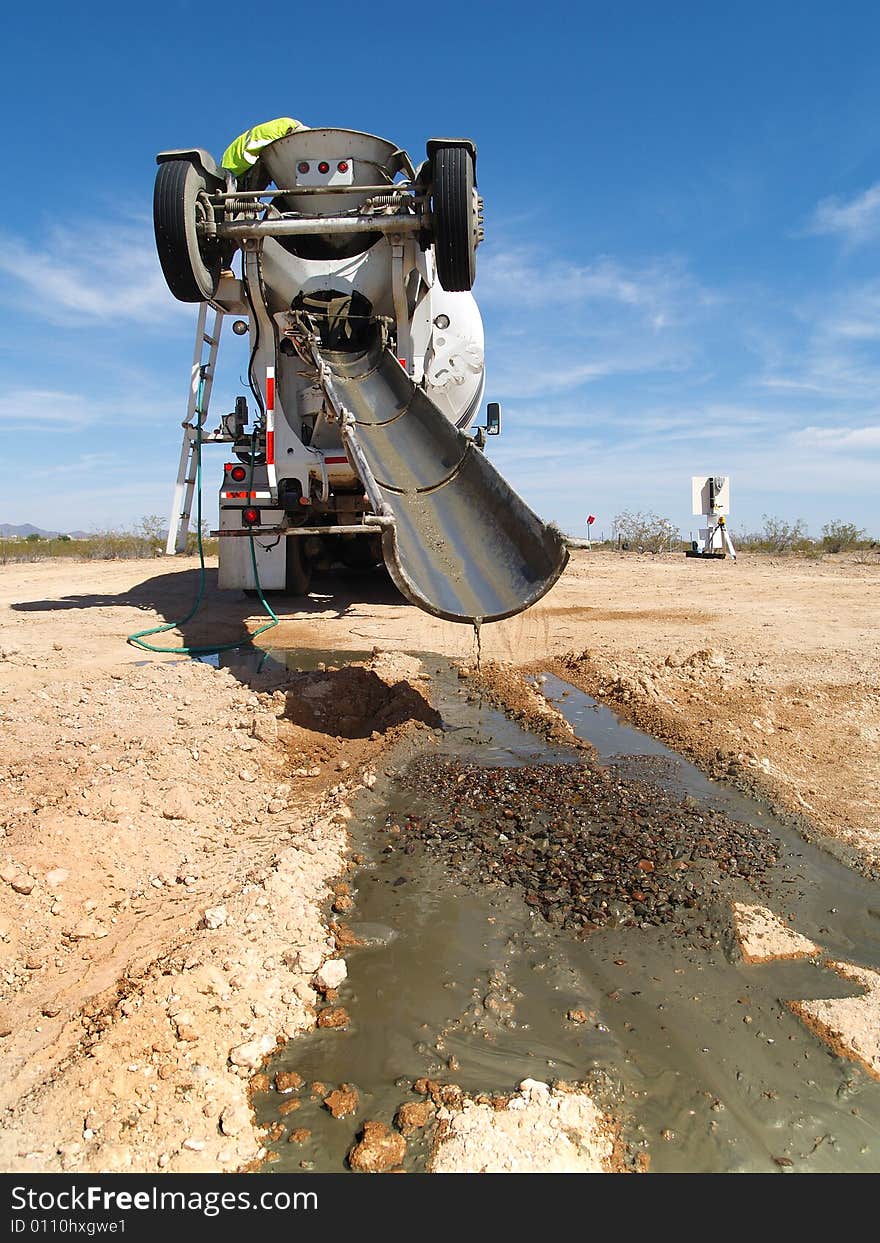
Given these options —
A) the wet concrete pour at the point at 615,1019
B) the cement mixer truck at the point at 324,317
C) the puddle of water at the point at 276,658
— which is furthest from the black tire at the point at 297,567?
the wet concrete pour at the point at 615,1019

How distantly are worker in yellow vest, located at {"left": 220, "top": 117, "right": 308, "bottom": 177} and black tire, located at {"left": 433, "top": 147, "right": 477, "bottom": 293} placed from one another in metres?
1.82

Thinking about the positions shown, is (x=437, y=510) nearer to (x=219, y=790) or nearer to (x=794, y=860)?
(x=219, y=790)

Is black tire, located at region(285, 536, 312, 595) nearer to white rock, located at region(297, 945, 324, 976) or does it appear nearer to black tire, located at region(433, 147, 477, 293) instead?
black tire, located at region(433, 147, 477, 293)

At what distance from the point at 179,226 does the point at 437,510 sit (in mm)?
3522

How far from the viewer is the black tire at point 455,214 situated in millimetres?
6375

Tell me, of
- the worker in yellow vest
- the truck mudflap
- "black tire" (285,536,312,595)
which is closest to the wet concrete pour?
the truck mudflap

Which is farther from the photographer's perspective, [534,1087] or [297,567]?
[297,567]

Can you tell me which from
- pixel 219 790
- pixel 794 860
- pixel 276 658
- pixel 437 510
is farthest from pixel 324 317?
pixel 794 860

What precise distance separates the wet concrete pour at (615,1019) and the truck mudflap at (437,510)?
1.73 meters

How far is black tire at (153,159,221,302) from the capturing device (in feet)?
21.2

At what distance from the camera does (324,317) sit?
7.51 m

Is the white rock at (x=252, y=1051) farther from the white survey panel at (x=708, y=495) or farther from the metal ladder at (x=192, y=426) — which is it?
the white survey panel at (x=708, y=495)

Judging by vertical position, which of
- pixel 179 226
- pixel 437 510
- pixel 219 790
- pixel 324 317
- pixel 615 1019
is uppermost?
pixel 179 226
